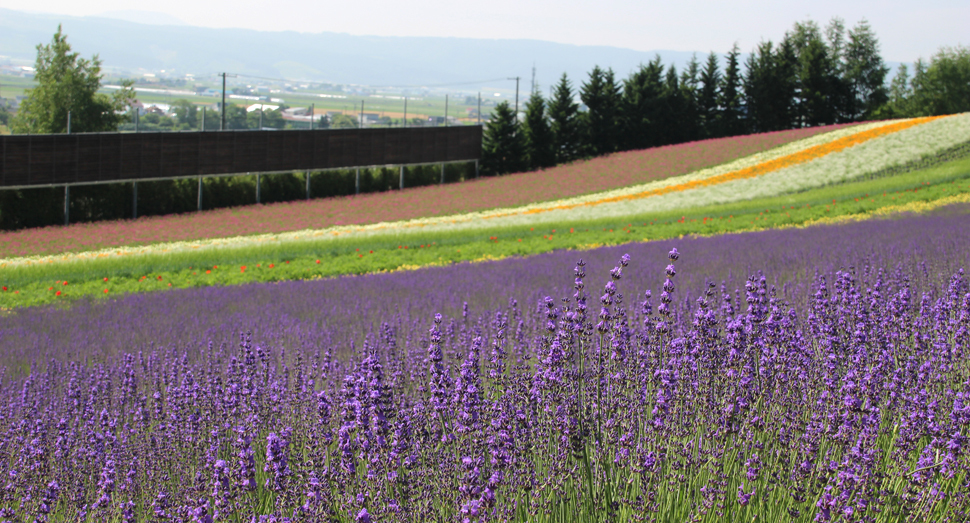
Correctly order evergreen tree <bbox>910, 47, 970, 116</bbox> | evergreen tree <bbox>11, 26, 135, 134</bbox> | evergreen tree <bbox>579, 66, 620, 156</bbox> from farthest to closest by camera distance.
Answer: evergreen tree <bbox>910, 47, 970, 116</bbox>, evergreen tree <bbox>579, 66, 620, 156</bbox>, evergreen tree <bbox>11, 26, 135, 134</bbox>

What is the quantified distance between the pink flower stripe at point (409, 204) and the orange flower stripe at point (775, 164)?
10.5ft

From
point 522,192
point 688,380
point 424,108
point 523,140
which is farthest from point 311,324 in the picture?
point 424,108

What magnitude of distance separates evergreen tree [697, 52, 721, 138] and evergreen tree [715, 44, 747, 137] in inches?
16.4

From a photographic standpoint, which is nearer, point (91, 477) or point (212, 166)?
point (91, 477)

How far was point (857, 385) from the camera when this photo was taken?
3549 mm

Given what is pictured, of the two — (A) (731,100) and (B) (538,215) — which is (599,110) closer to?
(A) (731,100)

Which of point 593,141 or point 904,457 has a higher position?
point 593,141

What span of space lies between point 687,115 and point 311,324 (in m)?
49.0

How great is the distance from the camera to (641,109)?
5103 centimetres

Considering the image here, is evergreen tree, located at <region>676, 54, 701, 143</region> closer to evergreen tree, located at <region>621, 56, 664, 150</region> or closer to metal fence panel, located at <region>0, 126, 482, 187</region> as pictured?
evergreen tree, located at <region>621, 56, 664, 150</region>

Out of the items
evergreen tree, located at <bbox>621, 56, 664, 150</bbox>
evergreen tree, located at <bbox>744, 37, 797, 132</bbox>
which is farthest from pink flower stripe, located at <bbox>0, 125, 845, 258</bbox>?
evergreen tree, located at <bbox>744, 37, 797, 132</bbox>

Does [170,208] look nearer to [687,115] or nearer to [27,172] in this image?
[27,172]

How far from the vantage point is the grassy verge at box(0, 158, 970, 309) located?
1515 centimetres

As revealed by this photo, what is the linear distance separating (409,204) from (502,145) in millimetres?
13073
